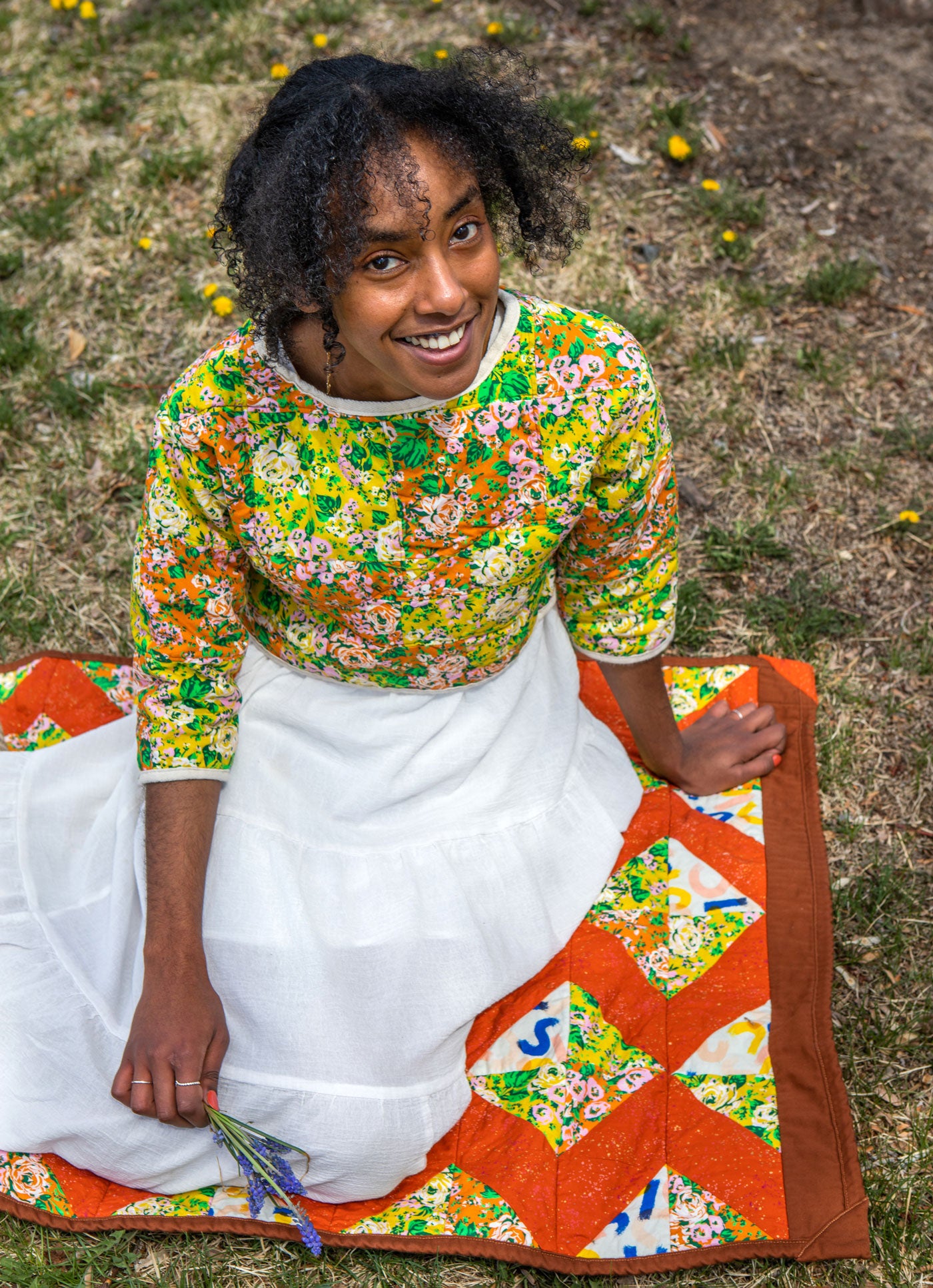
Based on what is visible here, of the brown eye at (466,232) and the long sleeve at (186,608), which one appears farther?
the long sleeve at (186,608)

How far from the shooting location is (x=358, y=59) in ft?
5.08

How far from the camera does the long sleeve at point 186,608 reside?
1817 mm

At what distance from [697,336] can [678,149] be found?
0.70 metres

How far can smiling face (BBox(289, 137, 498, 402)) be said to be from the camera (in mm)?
1478

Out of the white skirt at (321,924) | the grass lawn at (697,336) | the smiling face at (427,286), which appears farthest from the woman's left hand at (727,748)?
the smiling face at (427,286)

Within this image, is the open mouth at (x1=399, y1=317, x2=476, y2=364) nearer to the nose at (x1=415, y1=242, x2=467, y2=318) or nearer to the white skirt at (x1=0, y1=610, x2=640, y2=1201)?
the nose at (x1=415, y1=242, x2=467, y2=318)

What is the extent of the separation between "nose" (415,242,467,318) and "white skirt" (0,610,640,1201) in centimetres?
80

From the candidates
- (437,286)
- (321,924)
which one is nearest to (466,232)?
(437,286)

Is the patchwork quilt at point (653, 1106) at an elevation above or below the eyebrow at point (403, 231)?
below

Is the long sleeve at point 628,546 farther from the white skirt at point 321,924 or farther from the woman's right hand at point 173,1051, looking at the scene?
the woman's right hand at point 173,1051

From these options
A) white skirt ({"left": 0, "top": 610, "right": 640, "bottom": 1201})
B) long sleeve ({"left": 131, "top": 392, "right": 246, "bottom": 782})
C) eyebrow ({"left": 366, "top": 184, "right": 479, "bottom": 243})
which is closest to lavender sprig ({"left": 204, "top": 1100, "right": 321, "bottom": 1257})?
white skirt ({"left": 0, "top": 610, "right": 640, "bottom": 1201})

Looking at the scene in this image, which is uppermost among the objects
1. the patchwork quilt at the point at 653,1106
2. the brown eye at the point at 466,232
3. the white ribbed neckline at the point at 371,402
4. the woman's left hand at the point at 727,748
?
the brown eye at the point at 466,232

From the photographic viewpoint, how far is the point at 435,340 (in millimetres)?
1570

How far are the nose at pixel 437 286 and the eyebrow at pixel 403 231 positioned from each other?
3cm
